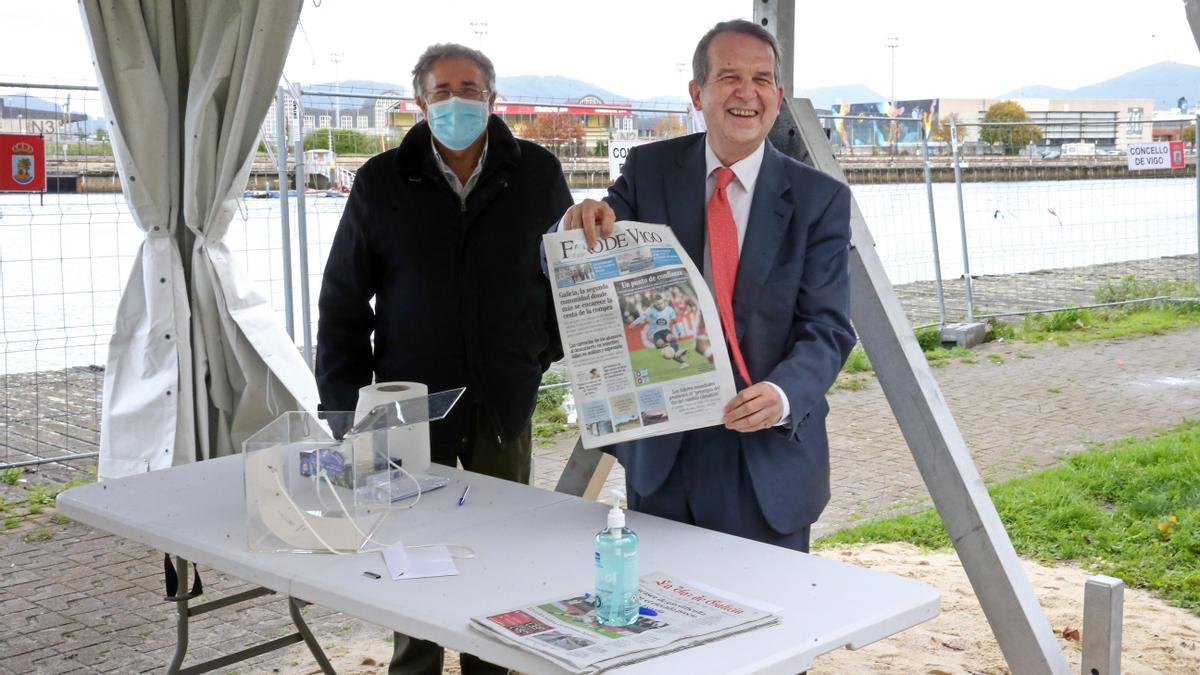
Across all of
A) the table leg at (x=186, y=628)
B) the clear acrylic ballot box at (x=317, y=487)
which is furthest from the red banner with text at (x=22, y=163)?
the clear acrylic ballot box at (x=317, y=487)

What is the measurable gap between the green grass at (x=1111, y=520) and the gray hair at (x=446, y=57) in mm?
3092

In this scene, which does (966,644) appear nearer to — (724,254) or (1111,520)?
(1111,520)

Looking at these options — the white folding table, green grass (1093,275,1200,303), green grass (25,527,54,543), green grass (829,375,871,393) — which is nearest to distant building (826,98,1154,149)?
green grass (1093,275,1200,303)

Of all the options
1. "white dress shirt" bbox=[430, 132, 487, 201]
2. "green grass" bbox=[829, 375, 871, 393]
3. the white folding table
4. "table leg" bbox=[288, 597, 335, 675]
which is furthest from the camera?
"green grass" bbox=[829, 375, 871, 393]

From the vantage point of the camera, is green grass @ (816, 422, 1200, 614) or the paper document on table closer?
the paper document on table

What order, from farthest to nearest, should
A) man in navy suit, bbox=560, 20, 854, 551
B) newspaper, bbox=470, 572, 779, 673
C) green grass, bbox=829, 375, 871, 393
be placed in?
green grass, bbox=829, 375, 871, 393 → man in navy suit, bbox=560, 20, 854, 551 → newspaper, bbox=470, 572, 779, 673

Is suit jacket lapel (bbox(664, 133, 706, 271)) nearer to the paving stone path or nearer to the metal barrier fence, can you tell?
the paving stone path

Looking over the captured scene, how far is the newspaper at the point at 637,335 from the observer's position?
2709 millimetres

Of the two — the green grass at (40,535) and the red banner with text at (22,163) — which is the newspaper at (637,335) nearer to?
the green grass at (40,535)

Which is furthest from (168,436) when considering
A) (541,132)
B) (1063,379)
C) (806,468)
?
(1063,379)

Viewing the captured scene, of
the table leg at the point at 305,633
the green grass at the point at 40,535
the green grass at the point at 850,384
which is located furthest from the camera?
the green grass at the point at 850,384

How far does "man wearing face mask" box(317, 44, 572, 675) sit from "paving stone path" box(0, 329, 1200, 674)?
4.55 ft

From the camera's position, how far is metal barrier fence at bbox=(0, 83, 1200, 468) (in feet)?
22.5

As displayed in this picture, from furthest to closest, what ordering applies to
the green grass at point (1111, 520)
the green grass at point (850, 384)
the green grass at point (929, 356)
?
1. the green grass at point (929, 356)
2. the green grass at point (850, 384)
3. the green grass at point (1111, 520)
